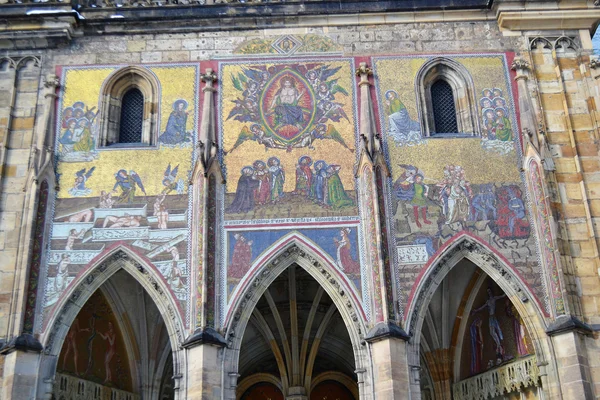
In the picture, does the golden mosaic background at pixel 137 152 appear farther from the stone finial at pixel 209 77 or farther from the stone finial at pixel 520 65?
the stone finial at pixel 520 65

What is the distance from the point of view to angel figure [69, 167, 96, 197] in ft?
48.2

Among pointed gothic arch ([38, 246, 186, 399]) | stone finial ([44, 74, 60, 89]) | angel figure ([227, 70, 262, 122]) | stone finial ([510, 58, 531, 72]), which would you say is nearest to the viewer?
pointed gothic arch ([38, 246, 186, 399])

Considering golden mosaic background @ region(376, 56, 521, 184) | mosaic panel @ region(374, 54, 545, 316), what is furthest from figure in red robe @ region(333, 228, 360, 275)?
golden mosaic background @ region(376, 56, 521, 184)

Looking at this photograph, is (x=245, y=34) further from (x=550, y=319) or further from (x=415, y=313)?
(x=550, y=319)

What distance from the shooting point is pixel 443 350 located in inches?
633

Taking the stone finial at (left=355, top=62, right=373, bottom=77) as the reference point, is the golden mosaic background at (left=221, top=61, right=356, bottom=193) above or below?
below

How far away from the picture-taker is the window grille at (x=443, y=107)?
617 inches

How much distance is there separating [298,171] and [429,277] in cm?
299

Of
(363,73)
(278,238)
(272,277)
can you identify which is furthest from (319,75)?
(272,277)

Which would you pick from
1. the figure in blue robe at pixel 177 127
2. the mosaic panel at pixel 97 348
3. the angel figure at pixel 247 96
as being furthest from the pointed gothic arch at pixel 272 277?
the mosaic panel at pixel 97 348

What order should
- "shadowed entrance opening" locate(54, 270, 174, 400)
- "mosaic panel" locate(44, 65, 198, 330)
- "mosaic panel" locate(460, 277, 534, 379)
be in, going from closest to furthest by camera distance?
1. "mosaic panel" locate(44, 65, 198, 330)
2. "mosaic panel" locate(460, 277, 534, 379)
3. "shadowed entrance opening" locate(54, 270, 174, 400)

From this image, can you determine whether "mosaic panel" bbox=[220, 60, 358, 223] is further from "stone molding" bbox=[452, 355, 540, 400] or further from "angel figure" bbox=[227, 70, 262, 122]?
"stone molding" bbox=[452, 355, 540, 400]

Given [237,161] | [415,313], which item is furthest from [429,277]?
[237,161]

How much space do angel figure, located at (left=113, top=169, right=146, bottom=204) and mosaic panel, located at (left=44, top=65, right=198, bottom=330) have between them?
18 millimetres
